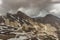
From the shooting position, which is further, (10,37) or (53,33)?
(53,33)

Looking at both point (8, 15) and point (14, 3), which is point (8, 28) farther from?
point (14, 3)

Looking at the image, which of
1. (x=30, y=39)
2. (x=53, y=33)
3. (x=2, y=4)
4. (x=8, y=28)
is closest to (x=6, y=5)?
(x=2, y=4)

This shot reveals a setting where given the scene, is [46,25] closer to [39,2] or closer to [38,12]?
[38,12]

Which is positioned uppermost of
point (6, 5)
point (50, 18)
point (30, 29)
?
point (6, 5)

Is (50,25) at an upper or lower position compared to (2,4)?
lower

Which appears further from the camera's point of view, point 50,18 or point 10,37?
point 50,18

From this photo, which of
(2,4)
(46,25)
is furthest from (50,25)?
(2,4)
